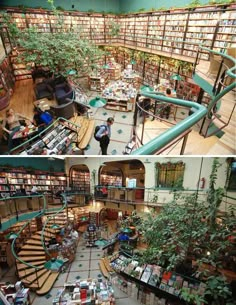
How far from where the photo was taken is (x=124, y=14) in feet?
28.9

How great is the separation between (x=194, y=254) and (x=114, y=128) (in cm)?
364

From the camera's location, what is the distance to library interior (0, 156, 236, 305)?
89.5 inches

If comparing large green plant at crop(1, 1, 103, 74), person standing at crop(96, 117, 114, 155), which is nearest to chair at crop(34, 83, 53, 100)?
large green plant at crop(1, 1, 103, 74)

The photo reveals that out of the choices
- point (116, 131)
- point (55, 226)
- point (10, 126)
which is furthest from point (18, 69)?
point (55, 226)

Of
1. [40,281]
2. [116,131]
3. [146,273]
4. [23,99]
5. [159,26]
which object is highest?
[159,26]

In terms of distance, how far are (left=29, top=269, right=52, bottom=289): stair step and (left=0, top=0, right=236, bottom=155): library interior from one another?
286 centimetres

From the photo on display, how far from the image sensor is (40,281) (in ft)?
15.4

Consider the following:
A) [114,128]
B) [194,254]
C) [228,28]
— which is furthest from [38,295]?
[228,28]

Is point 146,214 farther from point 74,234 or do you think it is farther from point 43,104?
point 43,104

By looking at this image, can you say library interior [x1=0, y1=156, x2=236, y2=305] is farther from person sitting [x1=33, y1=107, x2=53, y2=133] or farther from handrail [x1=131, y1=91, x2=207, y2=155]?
person sitting [x1=33, y1=107, x2=53, y2=133]

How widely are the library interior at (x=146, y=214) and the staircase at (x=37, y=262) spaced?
0.05 m

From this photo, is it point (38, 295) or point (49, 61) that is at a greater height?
point (49, 61)

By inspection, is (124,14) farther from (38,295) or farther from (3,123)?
(38,295)

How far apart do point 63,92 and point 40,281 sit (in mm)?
5309
